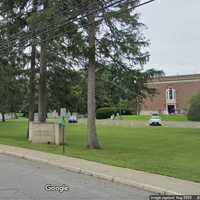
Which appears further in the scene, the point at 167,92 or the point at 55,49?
the point at 167,92

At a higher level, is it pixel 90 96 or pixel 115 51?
pixel 115 51

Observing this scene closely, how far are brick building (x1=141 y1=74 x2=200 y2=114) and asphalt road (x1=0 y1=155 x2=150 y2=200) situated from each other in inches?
4477

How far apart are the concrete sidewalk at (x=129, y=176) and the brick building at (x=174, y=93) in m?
110

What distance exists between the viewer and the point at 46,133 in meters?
35.3

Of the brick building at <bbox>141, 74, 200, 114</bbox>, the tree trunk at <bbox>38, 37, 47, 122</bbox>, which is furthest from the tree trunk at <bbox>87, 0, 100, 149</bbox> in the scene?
the brick building at <bbox>141, 74, 200, 114</bbox>

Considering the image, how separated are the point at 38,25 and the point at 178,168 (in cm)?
1319

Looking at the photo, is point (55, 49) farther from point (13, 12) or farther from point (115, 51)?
point (13, 12)

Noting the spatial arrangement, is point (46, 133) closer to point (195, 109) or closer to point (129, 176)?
point (129, 176)

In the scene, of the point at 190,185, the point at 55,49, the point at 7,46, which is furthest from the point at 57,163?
the point at 7,46

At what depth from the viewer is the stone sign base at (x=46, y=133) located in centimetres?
3428

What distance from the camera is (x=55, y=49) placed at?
31.9 meters

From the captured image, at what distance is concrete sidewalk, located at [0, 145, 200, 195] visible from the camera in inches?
527

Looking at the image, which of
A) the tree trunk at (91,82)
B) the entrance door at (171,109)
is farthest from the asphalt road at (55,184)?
the entrance door at (171,109)

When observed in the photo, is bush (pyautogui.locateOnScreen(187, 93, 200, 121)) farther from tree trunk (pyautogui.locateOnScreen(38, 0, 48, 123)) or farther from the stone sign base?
the stone sign base
